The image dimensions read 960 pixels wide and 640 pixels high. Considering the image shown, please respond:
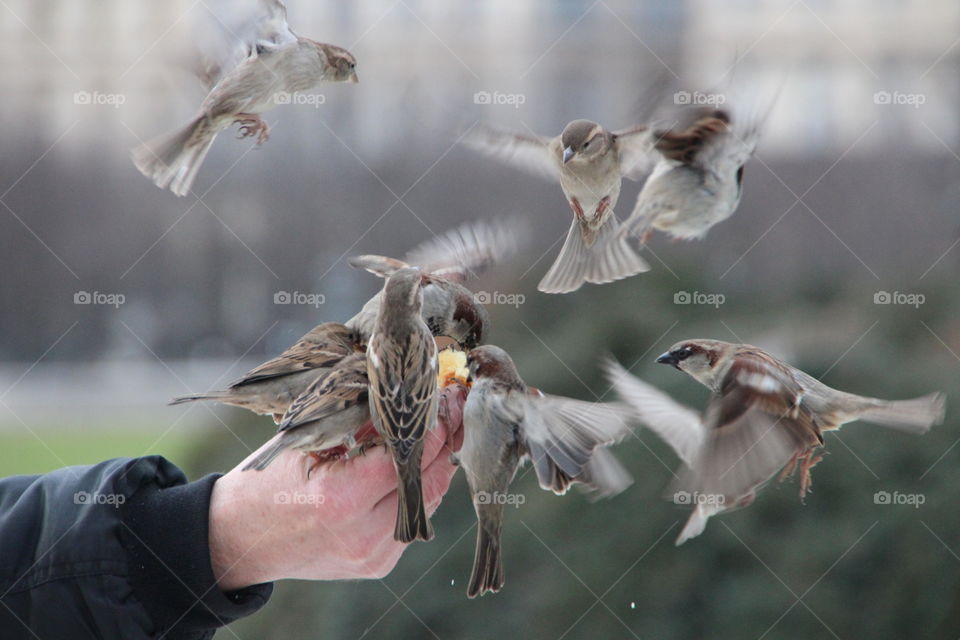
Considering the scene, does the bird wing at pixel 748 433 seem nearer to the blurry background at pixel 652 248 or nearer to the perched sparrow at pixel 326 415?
the blurry background at pixel 652 248

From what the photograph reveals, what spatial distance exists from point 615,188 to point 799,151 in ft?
10.1

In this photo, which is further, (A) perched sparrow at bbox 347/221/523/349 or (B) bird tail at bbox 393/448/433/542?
(A) perched sparrow at bbox 347/221/523/349

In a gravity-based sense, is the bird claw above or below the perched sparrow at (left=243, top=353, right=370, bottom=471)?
above

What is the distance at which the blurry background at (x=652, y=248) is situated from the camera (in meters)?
3.02

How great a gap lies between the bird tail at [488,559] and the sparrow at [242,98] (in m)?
0.89

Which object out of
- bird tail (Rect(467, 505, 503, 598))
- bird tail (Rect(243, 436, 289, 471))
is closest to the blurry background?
bird tail (Rect(243, 436, 289, 471))

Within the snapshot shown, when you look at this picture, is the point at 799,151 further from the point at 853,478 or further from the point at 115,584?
the point at 115,584

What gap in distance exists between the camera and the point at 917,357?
11.4 ft

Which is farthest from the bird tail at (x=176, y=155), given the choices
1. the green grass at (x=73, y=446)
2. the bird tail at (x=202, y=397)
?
the green grass at (x=73, y=446)

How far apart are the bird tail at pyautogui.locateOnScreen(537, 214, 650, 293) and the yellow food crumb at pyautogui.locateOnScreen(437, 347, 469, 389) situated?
369 mm

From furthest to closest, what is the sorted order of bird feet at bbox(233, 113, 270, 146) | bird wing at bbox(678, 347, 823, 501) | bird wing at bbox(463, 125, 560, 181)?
1. bird wing at bbox(463, 125, 560, 181)
2. bird feet at bbox(233, 113, 270, 146)
3. bird wing at bbox(678, 347, 823, 501)

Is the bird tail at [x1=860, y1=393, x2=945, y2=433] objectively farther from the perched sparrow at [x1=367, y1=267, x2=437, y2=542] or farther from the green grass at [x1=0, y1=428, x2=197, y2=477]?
the green grass at [x1=0, y1=428, x2=197, y2=477]

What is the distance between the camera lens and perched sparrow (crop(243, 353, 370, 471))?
1.76m

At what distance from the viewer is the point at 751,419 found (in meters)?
1.44
